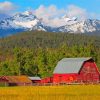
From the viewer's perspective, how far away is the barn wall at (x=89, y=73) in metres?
97.8

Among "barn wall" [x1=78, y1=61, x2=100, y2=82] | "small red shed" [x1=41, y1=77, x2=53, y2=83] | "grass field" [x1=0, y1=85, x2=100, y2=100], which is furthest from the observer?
"small red shed" [x1=41, y1=77, x2=53, y2=83]

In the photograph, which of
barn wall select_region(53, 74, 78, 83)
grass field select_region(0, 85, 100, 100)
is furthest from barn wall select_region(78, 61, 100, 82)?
Result: grass field select_region(0, 85, 100, 100)

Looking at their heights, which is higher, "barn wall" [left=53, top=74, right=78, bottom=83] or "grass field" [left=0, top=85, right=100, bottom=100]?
"barn wall" [left=53, top=74, right=78, bottom=83]

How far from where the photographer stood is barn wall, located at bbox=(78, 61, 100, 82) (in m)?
97.8

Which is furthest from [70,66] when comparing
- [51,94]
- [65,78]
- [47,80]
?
[51,94]

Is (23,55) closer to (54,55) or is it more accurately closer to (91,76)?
(54,55)

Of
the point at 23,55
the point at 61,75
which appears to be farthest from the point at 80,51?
the point at 61,75

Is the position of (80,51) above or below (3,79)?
above

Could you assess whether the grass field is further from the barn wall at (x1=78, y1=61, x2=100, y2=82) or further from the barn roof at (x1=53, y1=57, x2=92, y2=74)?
the barn roof at (x1=53, y1=57, x2=92, y2=74)

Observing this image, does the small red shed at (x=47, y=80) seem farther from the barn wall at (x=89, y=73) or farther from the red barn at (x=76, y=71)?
the barn wall at (x=89, y=73)

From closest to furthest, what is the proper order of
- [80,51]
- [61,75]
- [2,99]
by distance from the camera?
1. [2,99]
2. [61,75]
3. [80,51]

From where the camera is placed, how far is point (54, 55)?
120 metres

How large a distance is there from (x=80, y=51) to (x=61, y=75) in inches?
1088

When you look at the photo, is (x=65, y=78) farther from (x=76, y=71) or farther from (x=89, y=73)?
(x=89, y=73)
